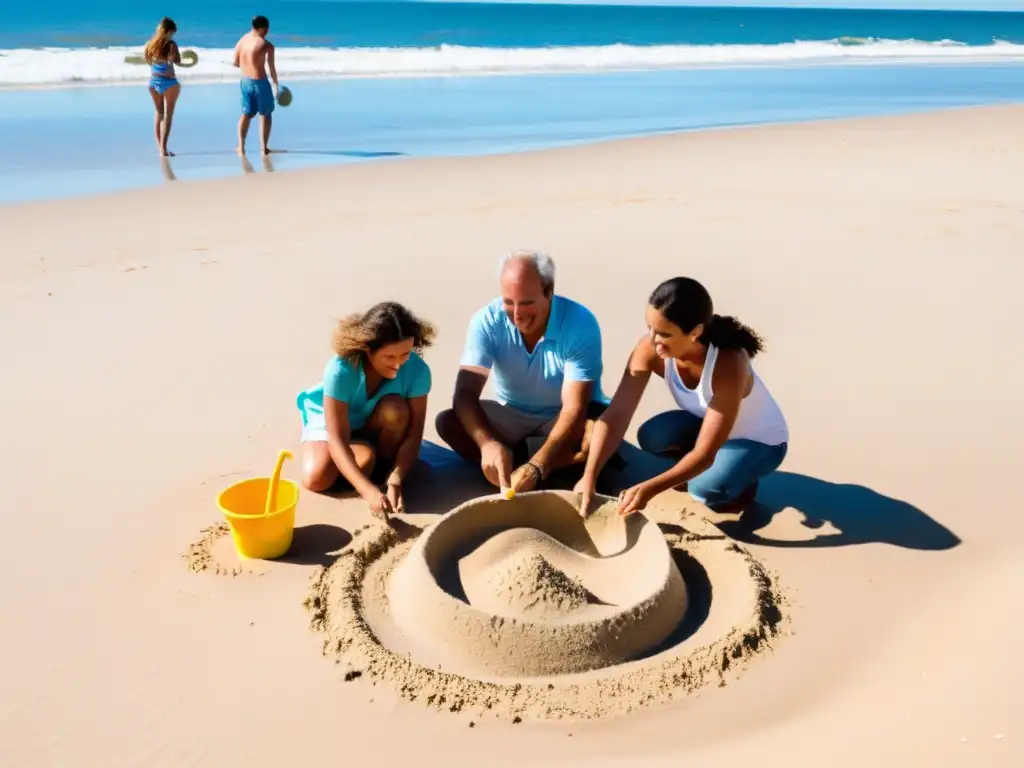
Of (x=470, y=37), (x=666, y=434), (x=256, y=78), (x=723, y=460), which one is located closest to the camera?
(x=723, y=460)

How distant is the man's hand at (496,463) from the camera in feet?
10.5

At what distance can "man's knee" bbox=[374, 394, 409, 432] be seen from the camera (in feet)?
11.2

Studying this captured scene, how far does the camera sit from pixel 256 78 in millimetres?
9141

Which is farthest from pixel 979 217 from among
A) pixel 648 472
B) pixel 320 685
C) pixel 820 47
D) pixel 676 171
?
pixel 820 47

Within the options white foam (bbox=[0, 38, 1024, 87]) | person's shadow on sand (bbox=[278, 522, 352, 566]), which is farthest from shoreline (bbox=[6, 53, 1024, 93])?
person's shadow on sand (bbox=[278, 522, 352, 566])

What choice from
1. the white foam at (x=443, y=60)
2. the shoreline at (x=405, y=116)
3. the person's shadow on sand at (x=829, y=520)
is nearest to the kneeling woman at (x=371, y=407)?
the person's shadow on sand at (x=829, y=520)

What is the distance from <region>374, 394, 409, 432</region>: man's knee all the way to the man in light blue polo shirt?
0.61ft

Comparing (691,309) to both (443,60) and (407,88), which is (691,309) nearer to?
(407,88)

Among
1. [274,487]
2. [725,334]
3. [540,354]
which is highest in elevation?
[725,334]

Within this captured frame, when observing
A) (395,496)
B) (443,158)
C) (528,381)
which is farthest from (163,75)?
(395,496)

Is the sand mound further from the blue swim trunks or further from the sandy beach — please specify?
the blue swim trunks

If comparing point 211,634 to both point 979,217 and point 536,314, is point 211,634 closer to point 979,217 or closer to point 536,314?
point 536,314

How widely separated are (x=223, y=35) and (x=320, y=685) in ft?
99.5

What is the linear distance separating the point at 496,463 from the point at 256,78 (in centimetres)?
706
